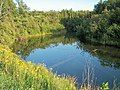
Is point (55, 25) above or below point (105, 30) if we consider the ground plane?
below

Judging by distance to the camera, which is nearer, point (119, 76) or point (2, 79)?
point (2, 79)

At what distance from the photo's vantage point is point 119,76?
1380 inches

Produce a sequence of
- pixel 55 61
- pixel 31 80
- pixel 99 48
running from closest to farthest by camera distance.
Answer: pixel 31 80, pixel 55 61, pixel 99 48

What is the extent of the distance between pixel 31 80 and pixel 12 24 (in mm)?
64850

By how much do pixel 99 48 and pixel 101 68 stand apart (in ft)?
67.7

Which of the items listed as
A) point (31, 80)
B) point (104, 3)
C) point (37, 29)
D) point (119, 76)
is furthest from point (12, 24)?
point (31, 80)

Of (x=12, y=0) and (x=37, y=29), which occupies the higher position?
(x=12, y=0)

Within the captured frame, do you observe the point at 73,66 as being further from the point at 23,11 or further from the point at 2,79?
the point at 23,11

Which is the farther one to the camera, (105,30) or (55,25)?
(55,25)

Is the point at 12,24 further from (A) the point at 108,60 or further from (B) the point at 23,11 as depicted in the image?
(A) the point at 108,60

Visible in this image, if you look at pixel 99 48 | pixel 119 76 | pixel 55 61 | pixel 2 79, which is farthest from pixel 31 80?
pixel 99 48

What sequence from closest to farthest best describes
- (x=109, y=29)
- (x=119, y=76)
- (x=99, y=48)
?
(x=119, y=76), (x=99, y=48), (x=109, y=29)

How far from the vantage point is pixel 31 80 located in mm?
13594

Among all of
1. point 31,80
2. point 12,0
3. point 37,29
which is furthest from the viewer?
point 37,29
